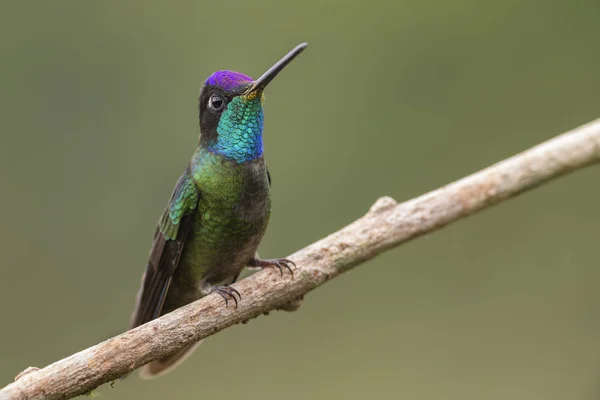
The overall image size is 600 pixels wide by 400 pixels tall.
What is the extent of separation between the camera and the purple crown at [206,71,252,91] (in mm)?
3496

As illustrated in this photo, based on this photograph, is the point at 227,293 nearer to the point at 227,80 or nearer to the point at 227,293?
the point at 227,293

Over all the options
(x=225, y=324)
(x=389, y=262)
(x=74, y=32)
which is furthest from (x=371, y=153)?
(x=225, y=324)

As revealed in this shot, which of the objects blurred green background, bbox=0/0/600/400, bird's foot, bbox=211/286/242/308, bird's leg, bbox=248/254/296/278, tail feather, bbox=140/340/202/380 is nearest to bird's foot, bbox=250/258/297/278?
bird's leg, bbox=248/254/296/278

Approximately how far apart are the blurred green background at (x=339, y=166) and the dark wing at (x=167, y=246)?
7.80 ft

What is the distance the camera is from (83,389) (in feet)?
8.95

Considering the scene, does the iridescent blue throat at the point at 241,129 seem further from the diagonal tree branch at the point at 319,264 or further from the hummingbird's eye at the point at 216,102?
the diagonal tree branch at the point at 319,264

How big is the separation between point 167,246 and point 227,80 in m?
0.84

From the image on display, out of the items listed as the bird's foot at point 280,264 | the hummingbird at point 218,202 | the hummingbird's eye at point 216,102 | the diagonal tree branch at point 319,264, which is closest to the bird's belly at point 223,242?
the hummingbird at point 218,202

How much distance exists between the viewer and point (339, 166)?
6902mm

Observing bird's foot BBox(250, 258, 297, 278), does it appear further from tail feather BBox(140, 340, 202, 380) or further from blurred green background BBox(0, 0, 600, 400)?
blurred green background BBox(0, 0, 600, 400)

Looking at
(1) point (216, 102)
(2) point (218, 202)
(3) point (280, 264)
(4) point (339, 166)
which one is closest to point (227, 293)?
(3) point (280, 264)

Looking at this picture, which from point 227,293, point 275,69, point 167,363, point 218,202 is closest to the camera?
point 227,293

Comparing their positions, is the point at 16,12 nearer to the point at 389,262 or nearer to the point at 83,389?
the point at 389,262

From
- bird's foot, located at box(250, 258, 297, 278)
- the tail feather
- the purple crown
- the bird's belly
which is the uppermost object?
the purple crown
